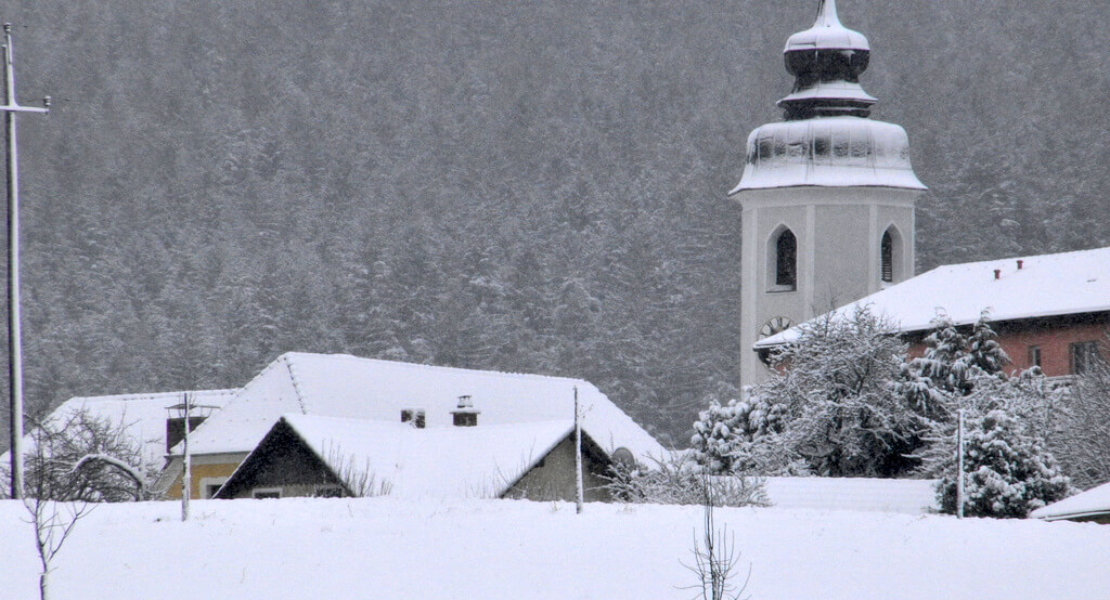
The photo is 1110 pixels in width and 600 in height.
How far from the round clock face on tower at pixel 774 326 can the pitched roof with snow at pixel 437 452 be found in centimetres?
2430

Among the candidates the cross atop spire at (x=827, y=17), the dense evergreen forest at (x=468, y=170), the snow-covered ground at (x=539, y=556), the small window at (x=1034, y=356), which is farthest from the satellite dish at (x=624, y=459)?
the dense evergreen forest at (x=468, y=170)

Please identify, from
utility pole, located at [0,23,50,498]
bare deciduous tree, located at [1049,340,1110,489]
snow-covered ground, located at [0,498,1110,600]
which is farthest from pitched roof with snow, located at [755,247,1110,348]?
snow-covered ground, located at [0,498,1110,600]

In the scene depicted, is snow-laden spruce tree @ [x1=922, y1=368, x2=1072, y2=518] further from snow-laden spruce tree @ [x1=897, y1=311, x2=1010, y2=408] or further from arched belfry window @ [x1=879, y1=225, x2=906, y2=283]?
arched belfry window @ [x1=879, y1=225, x2=906, y2=283]

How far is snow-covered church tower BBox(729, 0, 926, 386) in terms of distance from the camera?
6016 cm

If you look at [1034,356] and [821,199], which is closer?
[1034,356]

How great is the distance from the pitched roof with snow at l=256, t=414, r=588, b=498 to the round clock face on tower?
24.3m

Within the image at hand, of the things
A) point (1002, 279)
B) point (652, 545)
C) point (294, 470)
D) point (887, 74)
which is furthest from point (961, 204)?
point (652, 545)

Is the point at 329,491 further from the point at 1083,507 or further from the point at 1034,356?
the point at 1034,356

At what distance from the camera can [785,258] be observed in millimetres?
61531

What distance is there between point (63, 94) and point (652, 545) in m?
105

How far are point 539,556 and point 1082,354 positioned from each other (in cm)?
2595

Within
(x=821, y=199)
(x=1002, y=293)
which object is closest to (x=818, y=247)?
(x=821, y=199)

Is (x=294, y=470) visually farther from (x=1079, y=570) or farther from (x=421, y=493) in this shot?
(x=1079, y=570)

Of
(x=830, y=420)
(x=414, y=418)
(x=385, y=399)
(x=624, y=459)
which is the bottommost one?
(x=624, y=459)
